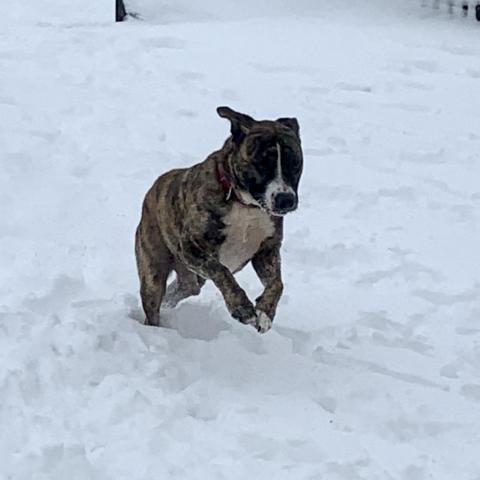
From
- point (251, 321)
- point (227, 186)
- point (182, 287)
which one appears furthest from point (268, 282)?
point (182, 287)

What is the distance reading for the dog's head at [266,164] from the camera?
5660mm

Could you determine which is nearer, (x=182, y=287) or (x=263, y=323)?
(x=263, y=323)

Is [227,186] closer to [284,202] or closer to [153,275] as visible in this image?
[284,202]

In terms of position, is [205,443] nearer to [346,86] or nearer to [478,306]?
[478,306]

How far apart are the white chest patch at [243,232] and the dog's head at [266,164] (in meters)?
0.10

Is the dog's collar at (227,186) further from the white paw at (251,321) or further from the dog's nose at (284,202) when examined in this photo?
the white paw at (251,321)

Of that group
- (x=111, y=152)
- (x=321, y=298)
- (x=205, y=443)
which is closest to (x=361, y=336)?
(x=321, y=298)

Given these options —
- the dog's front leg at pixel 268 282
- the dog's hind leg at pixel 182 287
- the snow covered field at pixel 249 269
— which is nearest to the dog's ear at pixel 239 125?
the dog's front leg at pixel 268 282

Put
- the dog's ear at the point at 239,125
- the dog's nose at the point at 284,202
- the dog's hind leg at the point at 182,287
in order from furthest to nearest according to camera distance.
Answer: the dog's hind leg at the point at 182,287 < the dog's ear at the point at 239,125 < the dog's nose at the point at 284,202

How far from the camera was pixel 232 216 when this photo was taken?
604 cm

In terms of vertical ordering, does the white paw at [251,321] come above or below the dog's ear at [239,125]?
below

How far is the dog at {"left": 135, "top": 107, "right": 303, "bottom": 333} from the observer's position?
5770 mm

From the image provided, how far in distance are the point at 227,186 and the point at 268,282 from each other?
59 centimetres

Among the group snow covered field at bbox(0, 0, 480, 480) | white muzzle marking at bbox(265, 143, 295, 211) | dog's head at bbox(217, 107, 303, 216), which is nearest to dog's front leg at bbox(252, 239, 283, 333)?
snow covered field at bbox(0, 0, 480, 480)
